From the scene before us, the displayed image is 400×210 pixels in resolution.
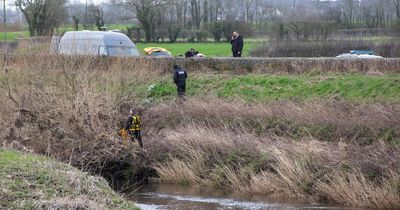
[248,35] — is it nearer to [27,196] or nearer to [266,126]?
[266,126]

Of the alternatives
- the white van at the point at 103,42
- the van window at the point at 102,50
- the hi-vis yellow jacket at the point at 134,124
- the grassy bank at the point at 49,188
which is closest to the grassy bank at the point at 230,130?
the hi-vis yellow jacket at the point at 134,124

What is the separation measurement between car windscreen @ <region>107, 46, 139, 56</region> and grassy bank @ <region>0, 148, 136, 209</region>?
1818 cm

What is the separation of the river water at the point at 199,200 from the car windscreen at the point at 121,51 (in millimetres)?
11998

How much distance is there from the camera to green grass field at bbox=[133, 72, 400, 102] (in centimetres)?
2273

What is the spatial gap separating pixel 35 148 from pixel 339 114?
847 centimetres

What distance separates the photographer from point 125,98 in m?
24.3

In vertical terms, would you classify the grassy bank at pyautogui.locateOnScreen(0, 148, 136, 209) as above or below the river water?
above

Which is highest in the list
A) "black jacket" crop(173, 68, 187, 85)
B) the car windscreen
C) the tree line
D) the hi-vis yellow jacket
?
the tree line

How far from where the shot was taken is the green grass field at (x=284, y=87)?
2273 cm

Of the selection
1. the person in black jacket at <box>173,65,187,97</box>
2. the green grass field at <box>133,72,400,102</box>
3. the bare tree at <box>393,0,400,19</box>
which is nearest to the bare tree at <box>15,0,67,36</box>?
the green grass field at <box>133,72,400,102</box>

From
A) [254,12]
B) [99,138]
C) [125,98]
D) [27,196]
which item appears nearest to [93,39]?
[125,98]

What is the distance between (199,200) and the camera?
17938mm

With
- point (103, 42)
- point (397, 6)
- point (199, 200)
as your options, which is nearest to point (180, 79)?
point (103, 42)

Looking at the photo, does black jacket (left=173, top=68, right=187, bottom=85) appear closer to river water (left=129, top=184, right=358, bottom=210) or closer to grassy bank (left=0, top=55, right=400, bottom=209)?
grassy bank (left=0, top=55, right=400, bottom=209)
